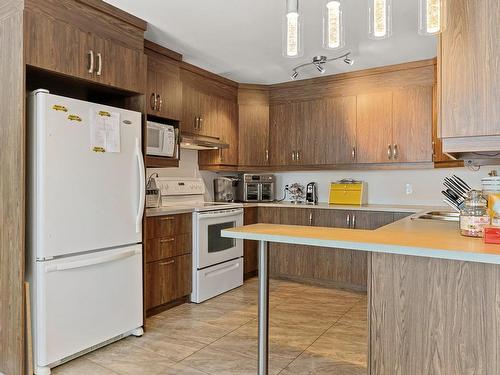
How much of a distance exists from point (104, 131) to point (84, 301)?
1112 mm

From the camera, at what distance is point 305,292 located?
3918mm

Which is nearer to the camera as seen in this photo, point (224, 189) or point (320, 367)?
point (320, 367)

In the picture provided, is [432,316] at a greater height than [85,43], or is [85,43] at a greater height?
[85,43]

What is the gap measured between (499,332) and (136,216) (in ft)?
7.32

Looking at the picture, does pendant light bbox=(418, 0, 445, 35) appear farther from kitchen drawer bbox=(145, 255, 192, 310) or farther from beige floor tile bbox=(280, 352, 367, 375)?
kitchen drawer bbox=(145, 255, 192, 310)

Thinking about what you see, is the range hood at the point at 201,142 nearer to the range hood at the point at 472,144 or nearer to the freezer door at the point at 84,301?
the freezer door at the point at 84,301

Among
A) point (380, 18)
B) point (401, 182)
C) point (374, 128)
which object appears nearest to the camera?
point (380, 18)

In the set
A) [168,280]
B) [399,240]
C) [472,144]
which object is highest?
[472,144]

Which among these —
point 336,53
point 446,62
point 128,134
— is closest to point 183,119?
point 128,134

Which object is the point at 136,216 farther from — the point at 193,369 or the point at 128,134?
the point at 193,369

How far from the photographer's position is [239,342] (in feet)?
8.75

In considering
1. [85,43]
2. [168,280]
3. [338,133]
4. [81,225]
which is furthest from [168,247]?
[338,133]

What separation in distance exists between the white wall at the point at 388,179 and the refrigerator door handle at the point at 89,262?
1.29 metres

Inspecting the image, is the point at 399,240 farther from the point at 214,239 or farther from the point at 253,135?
the point at 253,135
